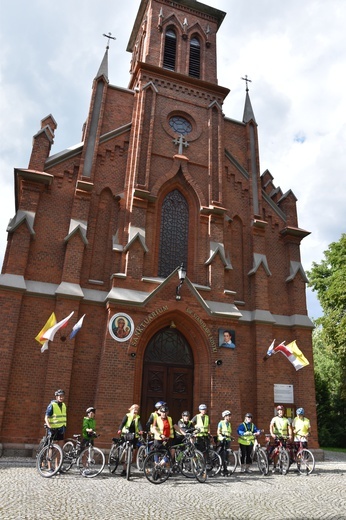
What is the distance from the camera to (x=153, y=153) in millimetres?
18125

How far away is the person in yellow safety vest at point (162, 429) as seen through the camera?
10076 millimetres

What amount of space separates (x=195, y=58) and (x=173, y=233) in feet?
35.9

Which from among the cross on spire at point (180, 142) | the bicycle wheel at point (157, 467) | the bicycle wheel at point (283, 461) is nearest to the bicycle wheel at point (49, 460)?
the bicycle wheel at point (157, 467)

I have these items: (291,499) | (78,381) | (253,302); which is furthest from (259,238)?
(291,499)

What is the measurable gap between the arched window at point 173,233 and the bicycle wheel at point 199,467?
25.5ft

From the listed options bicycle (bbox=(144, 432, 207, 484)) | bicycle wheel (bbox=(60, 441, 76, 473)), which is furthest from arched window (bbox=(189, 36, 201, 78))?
bicycle wheel (bbox=(60, 441, 76, 473))

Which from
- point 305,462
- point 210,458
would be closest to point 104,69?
point 210,458

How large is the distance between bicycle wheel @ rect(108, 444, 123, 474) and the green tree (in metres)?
15.5

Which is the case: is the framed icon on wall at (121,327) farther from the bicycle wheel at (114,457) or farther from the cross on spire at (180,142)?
the cross on spire at (180,142)

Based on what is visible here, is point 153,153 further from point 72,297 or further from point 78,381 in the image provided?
point 78,381

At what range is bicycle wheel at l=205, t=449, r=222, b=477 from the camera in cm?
1101

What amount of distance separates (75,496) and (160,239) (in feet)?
36.0

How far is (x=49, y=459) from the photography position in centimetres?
942

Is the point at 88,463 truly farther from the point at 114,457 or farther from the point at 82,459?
the point at 114,457
